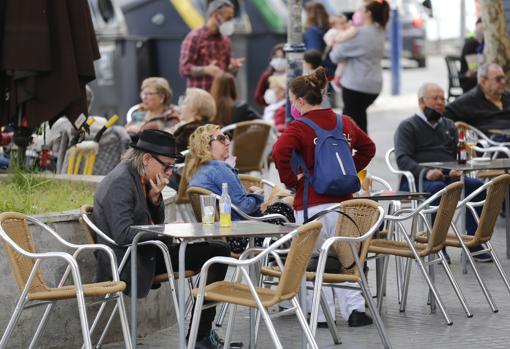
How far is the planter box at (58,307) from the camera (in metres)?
7.61

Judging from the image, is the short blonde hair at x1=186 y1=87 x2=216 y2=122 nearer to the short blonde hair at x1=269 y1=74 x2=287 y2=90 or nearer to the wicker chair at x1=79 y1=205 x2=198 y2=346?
the short blonde hair at x1=269 y1=74 x2=287 y2=90

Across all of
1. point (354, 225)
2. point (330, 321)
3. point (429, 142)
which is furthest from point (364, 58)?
point (330, 321)

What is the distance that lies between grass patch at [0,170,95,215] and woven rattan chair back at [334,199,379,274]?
174cm

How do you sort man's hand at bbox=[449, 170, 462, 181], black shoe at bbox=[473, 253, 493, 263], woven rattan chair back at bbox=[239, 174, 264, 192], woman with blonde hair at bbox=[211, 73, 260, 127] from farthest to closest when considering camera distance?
woman with blonde hair at bbox=[211, 73, 260, 127] < black shoe at bbox=[473, 253, 493, 263] < man's hand at bbox=[449, 170, 462, 181] < woven rattan chair back at bbox=[239, 174, 264, 192]

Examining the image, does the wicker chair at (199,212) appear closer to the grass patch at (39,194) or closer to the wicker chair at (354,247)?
the wicker chair at (354,247)

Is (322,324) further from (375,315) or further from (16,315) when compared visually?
(16,315)

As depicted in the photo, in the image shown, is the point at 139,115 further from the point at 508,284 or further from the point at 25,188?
the point at 508,284

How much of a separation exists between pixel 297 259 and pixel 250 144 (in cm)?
650

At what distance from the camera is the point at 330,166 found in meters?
8.38

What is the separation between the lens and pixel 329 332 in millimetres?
8477

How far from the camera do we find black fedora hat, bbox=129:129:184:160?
Result: 303 inches

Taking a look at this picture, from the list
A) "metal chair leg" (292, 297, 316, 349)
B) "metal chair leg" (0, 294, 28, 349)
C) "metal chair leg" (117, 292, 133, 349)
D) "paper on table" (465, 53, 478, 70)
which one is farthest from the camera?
"paper on table" (465, 53, 478, 70)

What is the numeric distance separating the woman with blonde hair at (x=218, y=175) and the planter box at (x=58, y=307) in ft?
3.45

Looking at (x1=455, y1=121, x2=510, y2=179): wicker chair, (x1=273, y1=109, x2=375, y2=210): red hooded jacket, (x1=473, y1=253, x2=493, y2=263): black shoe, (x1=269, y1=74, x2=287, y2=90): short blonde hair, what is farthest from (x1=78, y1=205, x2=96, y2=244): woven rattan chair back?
(x1=269, y1=74, x2=287, y2=90): short blonde hair
